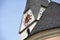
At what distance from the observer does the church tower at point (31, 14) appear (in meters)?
23.4

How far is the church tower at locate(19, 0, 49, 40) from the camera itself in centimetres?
2335

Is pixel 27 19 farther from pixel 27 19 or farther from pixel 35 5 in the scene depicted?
pixel 35 5

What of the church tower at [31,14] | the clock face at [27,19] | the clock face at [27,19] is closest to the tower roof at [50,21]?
the church tower at [31,14]

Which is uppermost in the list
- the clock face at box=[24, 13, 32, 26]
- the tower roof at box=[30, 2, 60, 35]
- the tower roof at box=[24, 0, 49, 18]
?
the tower roof at box=[30, 2, 60, 35]

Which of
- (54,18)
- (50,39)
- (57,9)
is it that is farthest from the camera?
(57,9)

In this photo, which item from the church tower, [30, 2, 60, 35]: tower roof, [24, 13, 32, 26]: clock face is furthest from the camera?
[24, 13, 32, 26]: clock face

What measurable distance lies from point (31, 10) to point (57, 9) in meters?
3.88

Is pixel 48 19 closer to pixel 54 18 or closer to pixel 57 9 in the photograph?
pixel 54 18

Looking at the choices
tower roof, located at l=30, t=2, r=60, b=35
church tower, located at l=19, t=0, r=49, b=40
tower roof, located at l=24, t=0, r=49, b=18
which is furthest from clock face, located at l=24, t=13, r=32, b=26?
tower roof, located at l=30, t=2, r=60, b=35

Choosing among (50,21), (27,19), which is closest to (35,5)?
(27,19)

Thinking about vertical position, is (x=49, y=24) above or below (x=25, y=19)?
above

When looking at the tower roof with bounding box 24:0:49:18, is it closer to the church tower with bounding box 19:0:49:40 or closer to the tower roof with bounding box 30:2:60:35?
the church tower with bounding box 19:0:49:40

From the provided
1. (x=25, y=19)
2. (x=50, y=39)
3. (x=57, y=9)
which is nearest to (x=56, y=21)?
(x=50, y=39)

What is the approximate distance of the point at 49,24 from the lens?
17859mm
